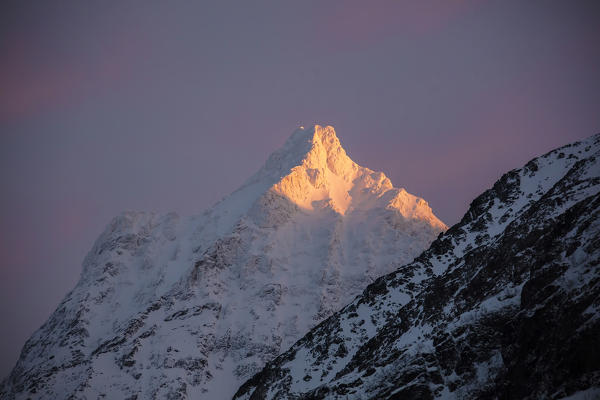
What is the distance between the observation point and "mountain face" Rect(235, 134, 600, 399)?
38.6 meters

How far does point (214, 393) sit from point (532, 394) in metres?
151

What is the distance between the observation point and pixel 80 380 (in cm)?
17488

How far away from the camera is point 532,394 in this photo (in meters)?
37.3

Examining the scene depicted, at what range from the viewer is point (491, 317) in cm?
5081

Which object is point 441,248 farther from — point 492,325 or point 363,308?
point 492,325

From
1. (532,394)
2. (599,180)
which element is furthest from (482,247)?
(532,394)

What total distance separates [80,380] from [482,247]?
5886 inches

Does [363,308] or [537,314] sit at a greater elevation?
[363,308]

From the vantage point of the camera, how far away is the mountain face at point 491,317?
127 ft

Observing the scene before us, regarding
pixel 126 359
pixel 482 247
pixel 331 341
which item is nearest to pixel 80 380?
pixel 126 359

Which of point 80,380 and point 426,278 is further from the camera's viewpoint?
point 80,380

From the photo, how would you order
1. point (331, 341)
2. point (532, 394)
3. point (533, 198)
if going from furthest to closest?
point (331, 341)
point (533, 198)
point (532, 394)

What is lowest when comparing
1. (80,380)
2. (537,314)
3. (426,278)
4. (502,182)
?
(537,314)

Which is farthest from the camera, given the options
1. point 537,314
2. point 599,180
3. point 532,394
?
point 599,180
